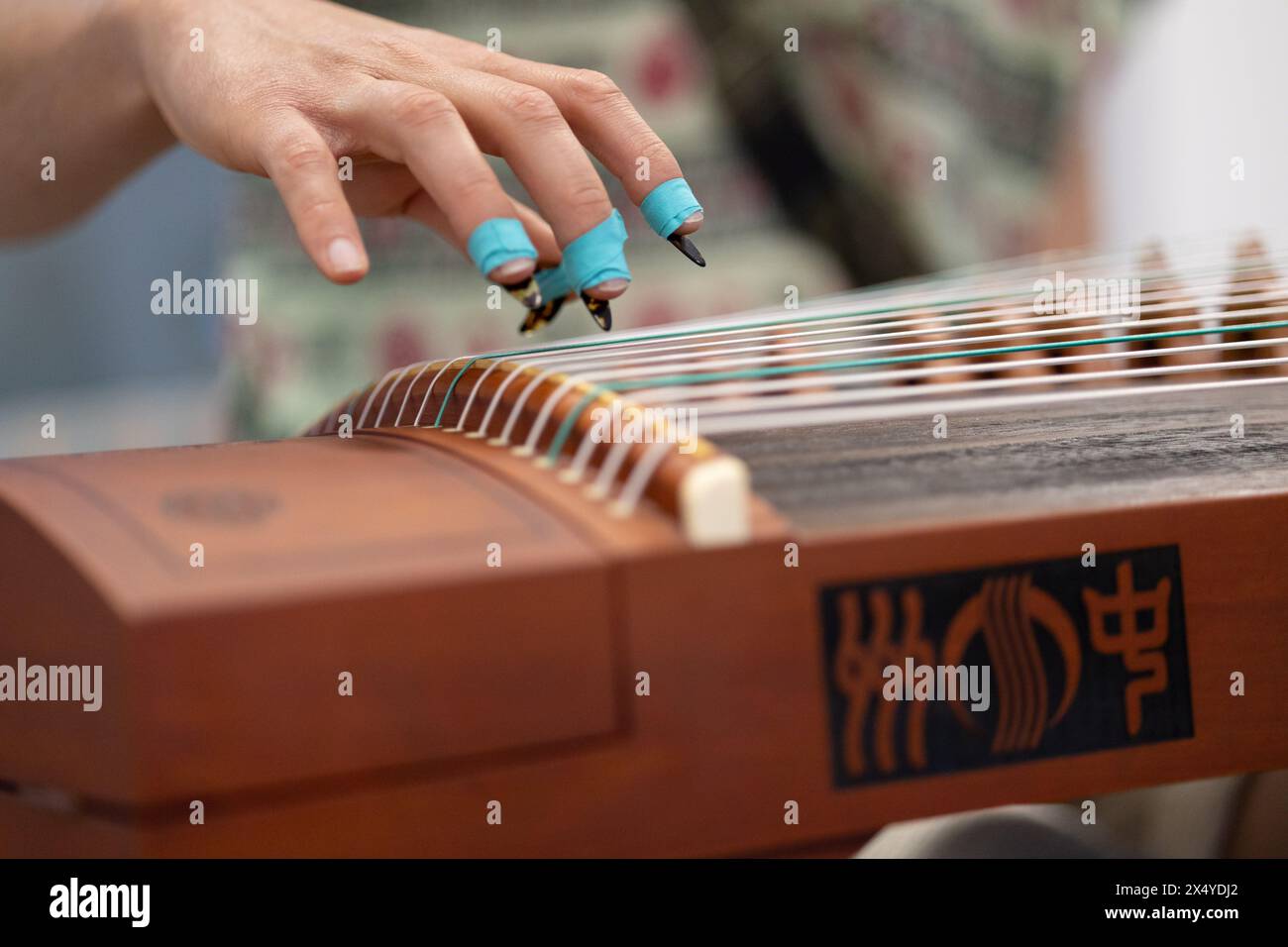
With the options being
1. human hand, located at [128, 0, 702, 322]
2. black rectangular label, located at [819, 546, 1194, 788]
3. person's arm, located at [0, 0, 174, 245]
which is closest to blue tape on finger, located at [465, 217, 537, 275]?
human hand, located at [128, 0, 702, 322]

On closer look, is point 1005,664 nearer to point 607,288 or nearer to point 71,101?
point 607,288

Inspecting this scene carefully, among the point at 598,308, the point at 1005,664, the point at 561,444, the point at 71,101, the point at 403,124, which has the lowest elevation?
the point at 1005,664

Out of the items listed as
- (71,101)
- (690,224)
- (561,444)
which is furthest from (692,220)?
(71,101)

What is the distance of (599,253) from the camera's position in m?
0.99

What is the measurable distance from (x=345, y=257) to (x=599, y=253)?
0.19 meters

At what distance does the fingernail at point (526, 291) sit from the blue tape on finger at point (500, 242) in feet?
0.06

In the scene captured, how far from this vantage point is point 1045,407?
3.57ft

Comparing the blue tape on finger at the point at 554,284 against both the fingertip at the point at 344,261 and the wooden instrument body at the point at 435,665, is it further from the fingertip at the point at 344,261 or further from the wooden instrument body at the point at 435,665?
the wooden instrument body at the point at 435,665

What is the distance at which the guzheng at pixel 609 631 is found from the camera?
1.99ft

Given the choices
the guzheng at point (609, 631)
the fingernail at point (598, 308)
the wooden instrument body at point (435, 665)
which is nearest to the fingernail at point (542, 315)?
the fingernail at point (598, 308)

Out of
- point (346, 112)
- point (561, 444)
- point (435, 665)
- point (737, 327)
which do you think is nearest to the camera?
point (435, 665)

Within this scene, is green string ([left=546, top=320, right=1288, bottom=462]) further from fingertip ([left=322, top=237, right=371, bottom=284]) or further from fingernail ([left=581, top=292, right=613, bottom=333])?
fingertip ([left=322, top=237, right=371, bottom=284])
